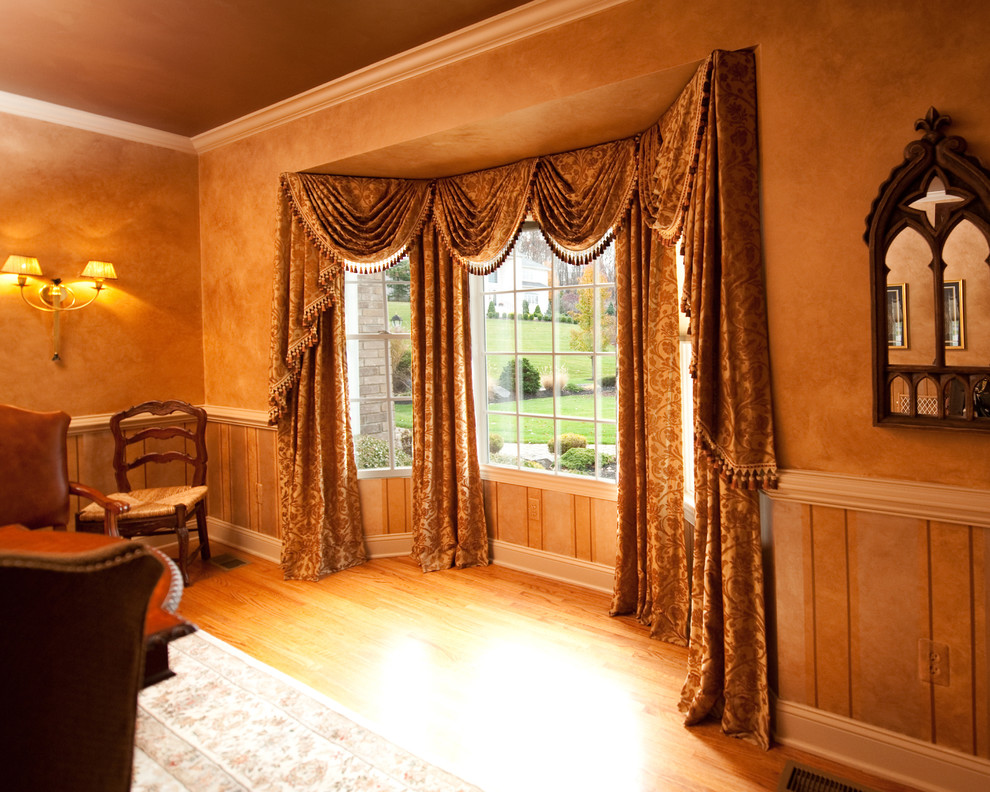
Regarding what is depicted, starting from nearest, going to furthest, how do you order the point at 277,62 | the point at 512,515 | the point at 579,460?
the point at 277,62 < the point at 579,460 < the point at 512,515

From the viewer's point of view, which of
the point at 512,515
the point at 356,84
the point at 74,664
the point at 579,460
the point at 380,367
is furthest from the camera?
the point at 380,367

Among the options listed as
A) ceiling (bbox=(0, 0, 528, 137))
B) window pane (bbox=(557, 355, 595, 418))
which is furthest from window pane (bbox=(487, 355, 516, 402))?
ceiling (bbox=(0, 0, 528, 137))

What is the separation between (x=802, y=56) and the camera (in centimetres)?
194

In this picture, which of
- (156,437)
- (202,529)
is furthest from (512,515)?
(156,437)

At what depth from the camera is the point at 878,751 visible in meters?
1.91

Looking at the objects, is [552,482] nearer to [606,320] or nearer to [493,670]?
[606,320]

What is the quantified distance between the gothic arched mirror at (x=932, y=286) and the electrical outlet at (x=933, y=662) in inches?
26.4

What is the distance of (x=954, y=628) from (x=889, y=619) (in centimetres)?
16

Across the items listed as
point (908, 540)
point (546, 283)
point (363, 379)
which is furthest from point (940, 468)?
point (363, 379)

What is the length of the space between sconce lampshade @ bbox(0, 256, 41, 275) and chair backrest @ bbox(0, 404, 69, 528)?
883 mm

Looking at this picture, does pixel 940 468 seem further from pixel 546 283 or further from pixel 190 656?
pixel 190 656

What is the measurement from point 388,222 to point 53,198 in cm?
195

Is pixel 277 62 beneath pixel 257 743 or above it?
above

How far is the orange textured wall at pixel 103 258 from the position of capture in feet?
11.2
